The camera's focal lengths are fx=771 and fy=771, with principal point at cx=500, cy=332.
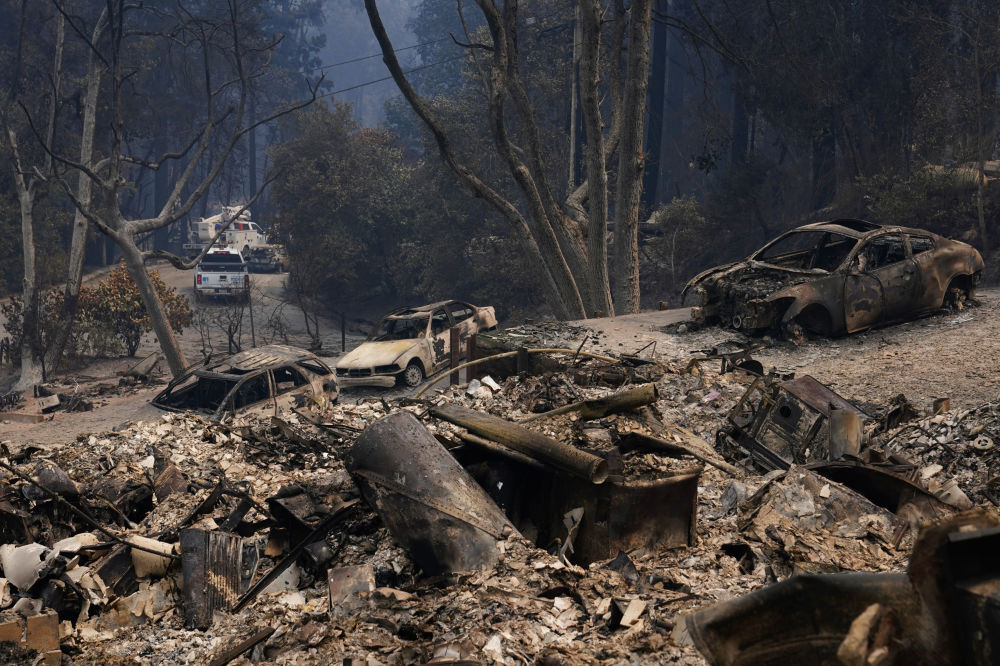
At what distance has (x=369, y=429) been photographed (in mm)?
4746

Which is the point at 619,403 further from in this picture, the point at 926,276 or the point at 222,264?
the point at 222,264

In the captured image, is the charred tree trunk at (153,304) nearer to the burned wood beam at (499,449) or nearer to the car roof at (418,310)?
the car roof at (418,310)

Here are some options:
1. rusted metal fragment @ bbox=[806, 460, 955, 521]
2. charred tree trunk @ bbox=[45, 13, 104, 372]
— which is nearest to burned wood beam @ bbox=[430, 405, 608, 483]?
rusted metal fragment @ bbox=[806, 460, 955, 521]

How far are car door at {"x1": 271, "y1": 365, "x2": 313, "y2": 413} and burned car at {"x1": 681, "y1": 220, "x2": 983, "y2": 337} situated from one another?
20.1 feet

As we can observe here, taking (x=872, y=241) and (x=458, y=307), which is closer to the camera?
(x=872, y=241)

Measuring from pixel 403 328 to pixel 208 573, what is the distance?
11292 millimetres

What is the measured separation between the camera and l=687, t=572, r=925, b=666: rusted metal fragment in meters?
1.99

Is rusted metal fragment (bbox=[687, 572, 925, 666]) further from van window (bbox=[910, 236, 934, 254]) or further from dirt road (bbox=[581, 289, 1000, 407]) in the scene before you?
van window (bbox=[910, 236, 934, 254])

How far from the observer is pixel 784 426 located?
6.62m

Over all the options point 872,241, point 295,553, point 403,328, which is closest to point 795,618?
point 295,553

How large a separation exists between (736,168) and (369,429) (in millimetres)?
21761

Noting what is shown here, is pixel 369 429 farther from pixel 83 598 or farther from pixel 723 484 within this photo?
pixel 723 484

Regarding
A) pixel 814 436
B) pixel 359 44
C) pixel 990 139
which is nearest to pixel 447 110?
pixel 990 139

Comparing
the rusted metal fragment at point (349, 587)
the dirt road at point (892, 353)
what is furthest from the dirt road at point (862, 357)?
the rusted metal fragment at point (349, 587)
